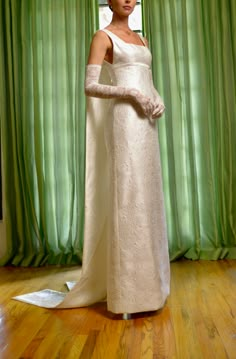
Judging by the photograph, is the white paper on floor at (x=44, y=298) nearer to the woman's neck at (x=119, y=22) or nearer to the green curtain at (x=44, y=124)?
the green curtain at (x=44, y=124)

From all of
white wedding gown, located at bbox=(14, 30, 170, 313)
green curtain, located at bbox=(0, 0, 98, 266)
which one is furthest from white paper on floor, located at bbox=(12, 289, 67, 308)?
green curtain, located at bbox=(0, 0, 98, 266)

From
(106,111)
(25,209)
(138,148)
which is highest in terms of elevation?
(106,111)

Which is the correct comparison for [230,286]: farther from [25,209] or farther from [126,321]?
[25,209]

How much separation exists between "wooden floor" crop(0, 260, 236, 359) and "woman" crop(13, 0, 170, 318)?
101mm

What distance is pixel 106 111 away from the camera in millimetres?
2094

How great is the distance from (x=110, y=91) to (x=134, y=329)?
953 millimetres

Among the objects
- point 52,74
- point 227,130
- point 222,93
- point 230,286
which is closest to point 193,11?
point 222,93

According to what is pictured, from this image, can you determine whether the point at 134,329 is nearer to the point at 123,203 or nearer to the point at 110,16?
the point at 123,203

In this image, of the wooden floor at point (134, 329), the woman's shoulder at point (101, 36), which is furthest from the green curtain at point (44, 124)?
the woman's shoulder at point (101, 36)

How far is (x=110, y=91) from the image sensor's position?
189 cm

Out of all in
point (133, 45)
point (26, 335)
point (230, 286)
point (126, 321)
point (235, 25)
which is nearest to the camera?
point (26, 335)

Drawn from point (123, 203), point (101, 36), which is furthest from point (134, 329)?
point (101, 36)

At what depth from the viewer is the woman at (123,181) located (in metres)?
1.90

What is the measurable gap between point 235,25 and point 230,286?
177 centimetres
